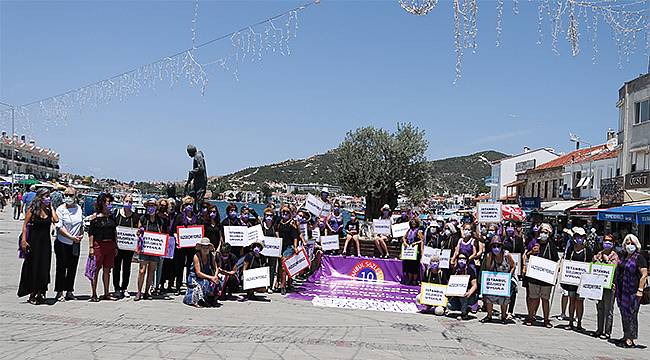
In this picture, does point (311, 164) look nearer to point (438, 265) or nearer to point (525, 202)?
point (525, 202)

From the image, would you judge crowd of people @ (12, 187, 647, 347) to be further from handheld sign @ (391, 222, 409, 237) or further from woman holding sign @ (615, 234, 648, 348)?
handheld sign @ (391, 222, 409, 237)

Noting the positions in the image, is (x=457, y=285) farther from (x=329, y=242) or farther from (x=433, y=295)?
(x=329, y=242)

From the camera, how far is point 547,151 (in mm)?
68812

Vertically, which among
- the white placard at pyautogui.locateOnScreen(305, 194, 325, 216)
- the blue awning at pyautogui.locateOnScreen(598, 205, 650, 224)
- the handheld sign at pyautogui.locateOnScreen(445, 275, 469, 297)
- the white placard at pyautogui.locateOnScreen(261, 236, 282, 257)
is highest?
the blue awning at pyautogui.locateOnScreen(598, 205, 650, 224)

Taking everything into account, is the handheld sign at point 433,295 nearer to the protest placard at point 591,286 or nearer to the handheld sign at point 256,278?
the protest placard at point 591,286

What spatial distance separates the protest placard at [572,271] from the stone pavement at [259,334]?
0.88 meters

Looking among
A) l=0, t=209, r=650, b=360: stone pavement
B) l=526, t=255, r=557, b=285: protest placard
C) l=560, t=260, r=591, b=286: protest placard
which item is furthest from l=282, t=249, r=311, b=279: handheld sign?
l=560, t=260, r=591, b=286: protest placard

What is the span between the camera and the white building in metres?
67.1

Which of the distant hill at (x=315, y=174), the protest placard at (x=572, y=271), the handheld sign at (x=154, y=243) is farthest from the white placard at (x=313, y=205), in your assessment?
the distant hill at (x=315, y=174)

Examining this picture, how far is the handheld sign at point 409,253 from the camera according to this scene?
45.4ft

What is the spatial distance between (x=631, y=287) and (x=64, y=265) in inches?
364

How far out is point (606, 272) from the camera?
9.79m

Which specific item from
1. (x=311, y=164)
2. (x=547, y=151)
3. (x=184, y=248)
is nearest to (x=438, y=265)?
(x=184, y=248)

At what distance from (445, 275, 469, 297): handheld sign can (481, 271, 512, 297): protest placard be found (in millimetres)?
334
